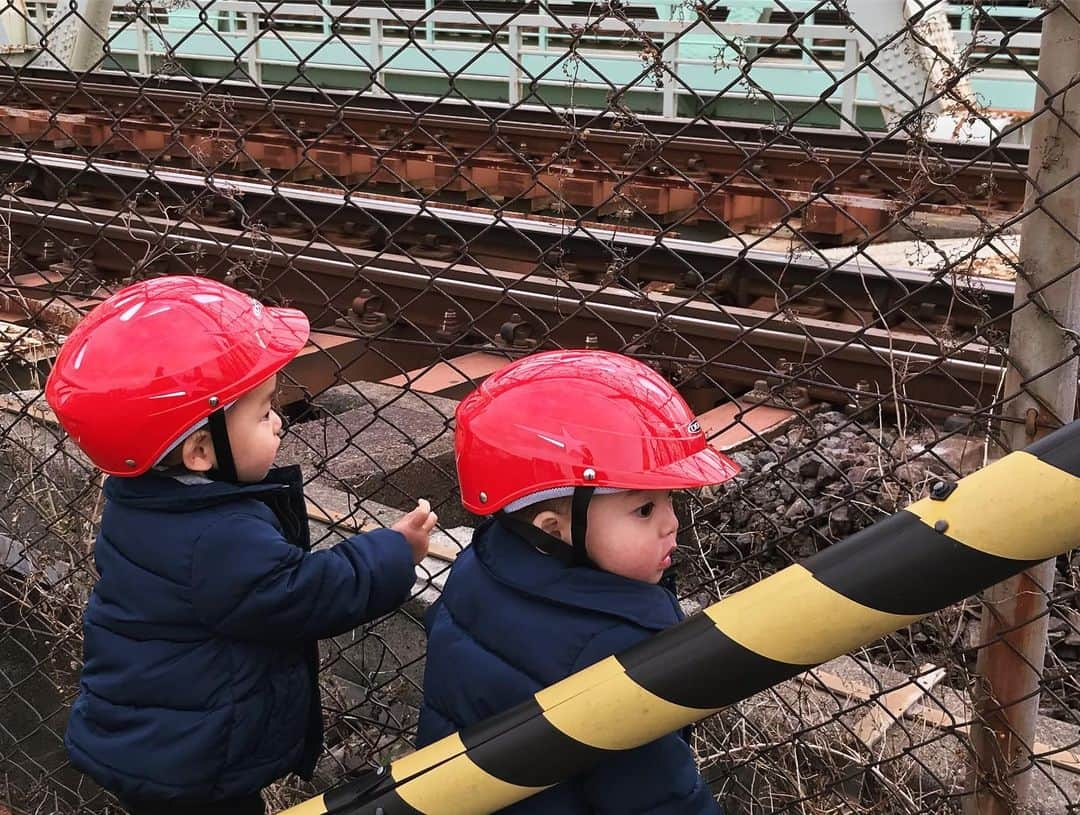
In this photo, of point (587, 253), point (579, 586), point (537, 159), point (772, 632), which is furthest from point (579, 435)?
point (537, 159)

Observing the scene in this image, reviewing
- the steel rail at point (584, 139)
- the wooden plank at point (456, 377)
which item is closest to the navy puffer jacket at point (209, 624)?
the wooden plank at point (456, 377)

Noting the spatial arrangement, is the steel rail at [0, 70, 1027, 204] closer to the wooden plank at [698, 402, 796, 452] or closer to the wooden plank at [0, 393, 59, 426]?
the wooden plank at [698, 402, 796, 452]

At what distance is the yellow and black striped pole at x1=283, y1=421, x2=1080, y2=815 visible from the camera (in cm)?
131

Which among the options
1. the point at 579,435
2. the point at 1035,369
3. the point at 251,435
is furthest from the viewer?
the point at 251,435

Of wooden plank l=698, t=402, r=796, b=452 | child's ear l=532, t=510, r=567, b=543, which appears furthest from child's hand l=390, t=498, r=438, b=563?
wooden plank l=698, t=402, r=796, b=452

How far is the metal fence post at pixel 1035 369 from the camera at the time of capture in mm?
1935

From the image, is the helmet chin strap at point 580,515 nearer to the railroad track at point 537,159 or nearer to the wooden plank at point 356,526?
the wooden plank at point 356,526

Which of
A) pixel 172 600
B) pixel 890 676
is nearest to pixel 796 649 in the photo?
pixel 172 600

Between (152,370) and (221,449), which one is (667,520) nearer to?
→ (221,449)

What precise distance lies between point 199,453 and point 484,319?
111 inches

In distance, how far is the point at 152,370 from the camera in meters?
2.20

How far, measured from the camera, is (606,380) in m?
1.98

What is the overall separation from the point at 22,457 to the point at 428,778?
2533 millimetres

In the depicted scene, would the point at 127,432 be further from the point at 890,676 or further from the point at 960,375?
the point at 960,375
